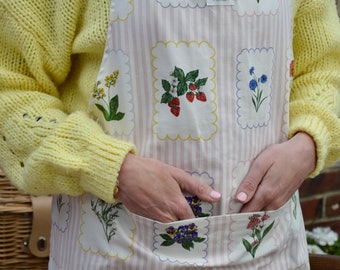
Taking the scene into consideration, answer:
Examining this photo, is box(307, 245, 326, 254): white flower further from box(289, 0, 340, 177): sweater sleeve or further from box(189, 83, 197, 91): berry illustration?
box(189, 83, 197, 91): berry illustration

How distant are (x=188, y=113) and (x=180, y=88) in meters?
0.05

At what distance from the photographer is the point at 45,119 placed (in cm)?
117

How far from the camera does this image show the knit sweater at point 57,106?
3.67ft

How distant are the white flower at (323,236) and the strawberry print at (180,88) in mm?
1434

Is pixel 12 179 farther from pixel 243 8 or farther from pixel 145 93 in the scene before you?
pixel 243 8

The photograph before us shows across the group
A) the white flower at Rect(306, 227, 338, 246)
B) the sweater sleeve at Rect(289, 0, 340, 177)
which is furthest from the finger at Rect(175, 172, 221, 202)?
the white flower at Rect(306, 227, 338, 246)

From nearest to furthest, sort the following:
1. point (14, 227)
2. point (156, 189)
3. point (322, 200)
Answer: point (156, 189) < point (14, 227) < point (322, 200)

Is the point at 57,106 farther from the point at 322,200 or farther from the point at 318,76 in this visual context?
the point at 322,200

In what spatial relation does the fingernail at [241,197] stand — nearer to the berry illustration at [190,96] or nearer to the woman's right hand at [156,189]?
the woman's right hand at [156,189]

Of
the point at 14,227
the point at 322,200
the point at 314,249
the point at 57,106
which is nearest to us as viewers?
the point at 57,106

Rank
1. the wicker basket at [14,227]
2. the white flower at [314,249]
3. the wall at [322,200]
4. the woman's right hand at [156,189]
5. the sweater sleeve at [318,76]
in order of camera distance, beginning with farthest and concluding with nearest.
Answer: the wall at [322,200], the white flower at [314,249], the wicker basket at [14,227], the sweater sleeve at [318,76], the woman's right hand at [156,189]

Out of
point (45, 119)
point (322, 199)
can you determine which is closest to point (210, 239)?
point (45, 119)

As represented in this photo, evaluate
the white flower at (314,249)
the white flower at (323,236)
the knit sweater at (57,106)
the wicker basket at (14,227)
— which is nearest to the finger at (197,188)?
the knit sweater at (57,106)

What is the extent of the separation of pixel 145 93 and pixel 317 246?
1442 millimetres
